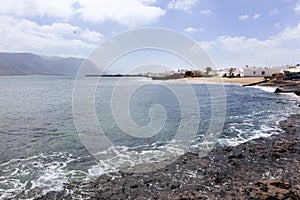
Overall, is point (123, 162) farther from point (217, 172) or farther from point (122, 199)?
point (217, 172)

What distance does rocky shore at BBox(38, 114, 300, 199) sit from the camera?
7211 millimetres

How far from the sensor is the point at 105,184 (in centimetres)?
816

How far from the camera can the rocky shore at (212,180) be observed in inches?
284

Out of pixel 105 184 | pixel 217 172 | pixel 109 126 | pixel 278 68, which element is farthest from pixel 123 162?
pixel 278 68

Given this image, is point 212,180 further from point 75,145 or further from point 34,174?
point 75,145

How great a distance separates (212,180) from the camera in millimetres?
8195

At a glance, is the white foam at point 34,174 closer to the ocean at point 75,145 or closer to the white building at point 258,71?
the ocean at point 75,145

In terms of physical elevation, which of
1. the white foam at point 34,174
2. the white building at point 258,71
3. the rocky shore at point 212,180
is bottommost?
the white foam at point 34,174

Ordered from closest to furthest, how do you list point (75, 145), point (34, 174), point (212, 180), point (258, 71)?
point (212, 180) → point (34, 174) → point (75, 145) → point (258, 71)

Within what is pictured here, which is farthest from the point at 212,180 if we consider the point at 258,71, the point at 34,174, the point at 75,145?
the point at 258,71

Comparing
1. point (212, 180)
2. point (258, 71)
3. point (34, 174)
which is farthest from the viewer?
point (258, 71)

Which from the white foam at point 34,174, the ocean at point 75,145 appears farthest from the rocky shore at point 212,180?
the ocean at point 75,145

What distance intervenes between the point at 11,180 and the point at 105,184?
3.73m

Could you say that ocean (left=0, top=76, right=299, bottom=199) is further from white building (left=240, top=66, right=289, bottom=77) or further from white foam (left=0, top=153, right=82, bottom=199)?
white building (left=240, top=66, right=289, bottom=77)
